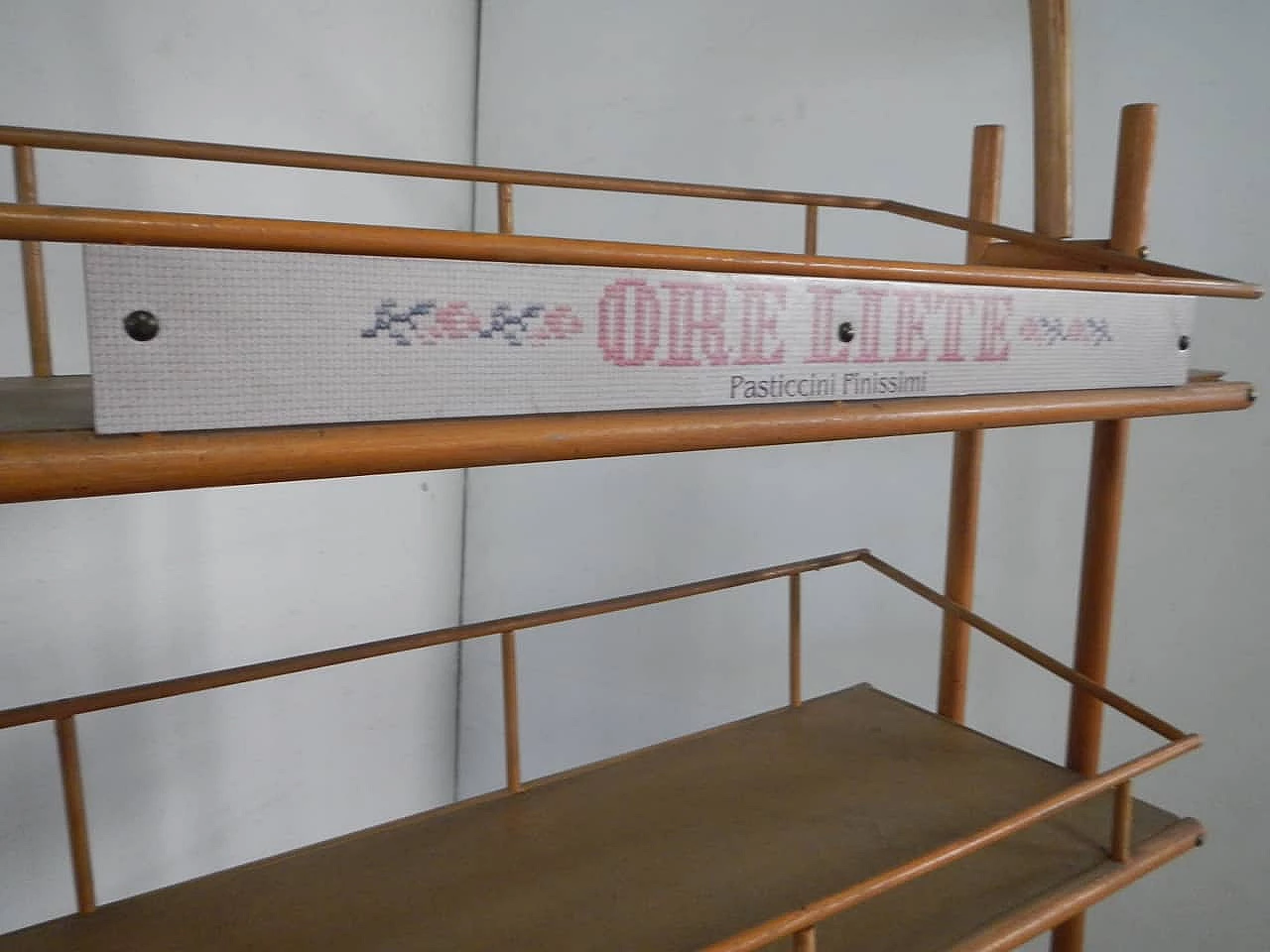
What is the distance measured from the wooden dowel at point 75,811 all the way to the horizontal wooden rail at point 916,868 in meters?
0.47

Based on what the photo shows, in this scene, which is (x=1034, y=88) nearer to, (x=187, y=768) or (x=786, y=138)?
(x=786, y=138)

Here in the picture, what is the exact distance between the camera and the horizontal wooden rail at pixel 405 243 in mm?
354

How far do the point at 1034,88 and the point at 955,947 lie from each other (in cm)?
70

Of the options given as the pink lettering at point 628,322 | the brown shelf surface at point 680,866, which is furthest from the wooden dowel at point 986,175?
the pink lettering at point 628,322

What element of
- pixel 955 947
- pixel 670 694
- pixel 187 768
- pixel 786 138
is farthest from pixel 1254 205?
pixel 187 768

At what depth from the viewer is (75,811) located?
2.46 ft

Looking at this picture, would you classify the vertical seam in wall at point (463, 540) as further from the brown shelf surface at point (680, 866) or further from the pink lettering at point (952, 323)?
the pink lettering at point (952, 323)

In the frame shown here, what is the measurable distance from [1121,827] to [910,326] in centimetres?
49

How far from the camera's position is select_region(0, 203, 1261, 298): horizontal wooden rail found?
354 mm

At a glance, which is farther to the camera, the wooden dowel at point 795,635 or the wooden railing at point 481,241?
the wooden dowel at point 795,635

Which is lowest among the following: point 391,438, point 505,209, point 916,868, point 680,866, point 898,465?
point 680,866

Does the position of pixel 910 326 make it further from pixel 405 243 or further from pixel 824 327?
pixel 405 243

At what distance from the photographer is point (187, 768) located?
1.38 m

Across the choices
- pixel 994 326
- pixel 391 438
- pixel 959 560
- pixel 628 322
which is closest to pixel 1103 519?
pixel 959 560
